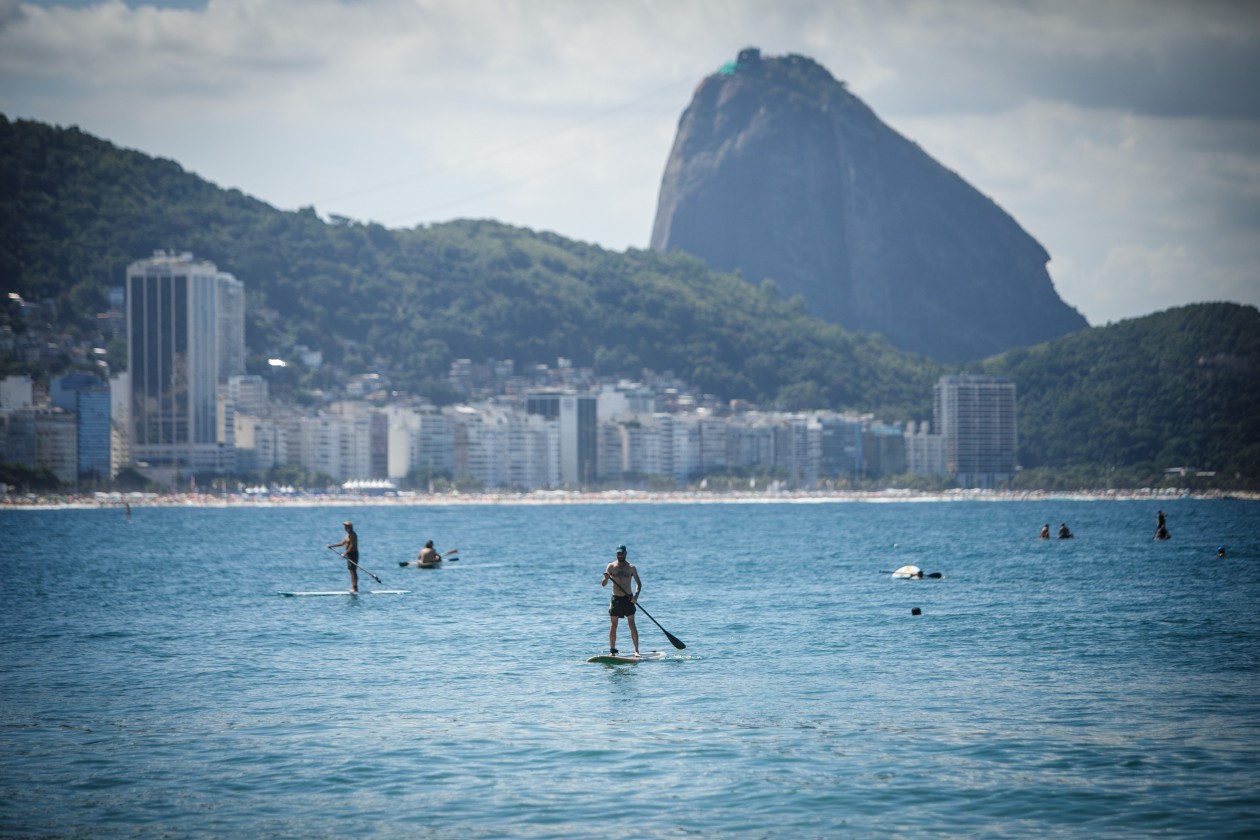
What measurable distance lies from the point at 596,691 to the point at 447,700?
2.66 metres

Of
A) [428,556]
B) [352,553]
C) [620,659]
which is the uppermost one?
[352,553]

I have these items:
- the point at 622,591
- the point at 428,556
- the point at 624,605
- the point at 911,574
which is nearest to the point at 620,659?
the point at 624,605

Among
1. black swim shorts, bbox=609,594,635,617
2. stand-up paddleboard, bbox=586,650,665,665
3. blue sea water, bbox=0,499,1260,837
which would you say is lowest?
blue sea water, bbox=0,499,1260,837

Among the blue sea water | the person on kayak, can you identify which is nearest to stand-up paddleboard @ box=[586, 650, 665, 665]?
the blue sea water

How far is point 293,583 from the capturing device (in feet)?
197

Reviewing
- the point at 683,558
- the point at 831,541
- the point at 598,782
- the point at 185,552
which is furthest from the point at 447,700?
the point at 831,541

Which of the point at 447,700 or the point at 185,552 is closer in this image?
the point at 447,700

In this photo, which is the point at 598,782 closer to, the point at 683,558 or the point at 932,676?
the point at 932,676

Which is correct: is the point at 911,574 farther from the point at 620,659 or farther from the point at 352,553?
the point at 620,659

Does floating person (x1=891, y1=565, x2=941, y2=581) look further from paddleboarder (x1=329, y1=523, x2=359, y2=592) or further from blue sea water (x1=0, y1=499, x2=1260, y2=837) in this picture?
paddleboarder (x1=329, y1=523, x2=359, y2=592)

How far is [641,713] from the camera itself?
25.7 meters

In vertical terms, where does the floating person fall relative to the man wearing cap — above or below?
below

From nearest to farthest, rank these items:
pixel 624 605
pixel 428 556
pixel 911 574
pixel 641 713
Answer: pixel 641 713, pixel 624 605, pixel 911 574, pixel 428 556

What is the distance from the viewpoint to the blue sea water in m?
19.4
